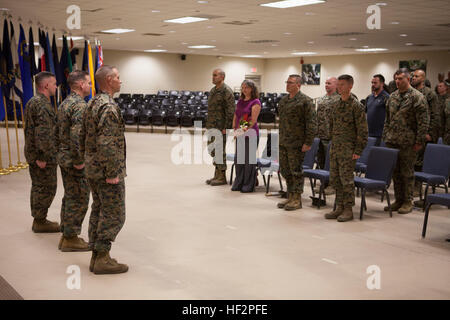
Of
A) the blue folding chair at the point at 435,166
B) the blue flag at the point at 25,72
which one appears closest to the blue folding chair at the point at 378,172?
the blue folding chair at the point at 435,166

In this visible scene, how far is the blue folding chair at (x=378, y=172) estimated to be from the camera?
19.9ft

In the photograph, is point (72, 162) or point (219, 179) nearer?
point (72, 162)

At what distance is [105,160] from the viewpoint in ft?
12.4

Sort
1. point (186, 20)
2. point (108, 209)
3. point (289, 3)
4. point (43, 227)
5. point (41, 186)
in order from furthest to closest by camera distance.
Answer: point (186, 20)
point (289, 3)
point (43, 227)
point (41, 186)
point (108, 209)

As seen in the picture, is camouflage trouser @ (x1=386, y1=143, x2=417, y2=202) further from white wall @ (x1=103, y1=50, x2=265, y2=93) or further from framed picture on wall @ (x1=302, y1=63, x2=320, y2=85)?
framed picture on wall @ (x1=302, y1=63, x2=320, y2=85)

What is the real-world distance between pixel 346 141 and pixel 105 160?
3.16m

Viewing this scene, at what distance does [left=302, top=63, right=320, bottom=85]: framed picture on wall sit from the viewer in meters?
28.5

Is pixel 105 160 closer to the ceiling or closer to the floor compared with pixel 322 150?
closer to the ceiling

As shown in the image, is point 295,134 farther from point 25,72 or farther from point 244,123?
point 25,72

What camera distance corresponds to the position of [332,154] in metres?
6.03

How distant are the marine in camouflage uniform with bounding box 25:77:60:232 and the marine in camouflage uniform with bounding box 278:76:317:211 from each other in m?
2.88

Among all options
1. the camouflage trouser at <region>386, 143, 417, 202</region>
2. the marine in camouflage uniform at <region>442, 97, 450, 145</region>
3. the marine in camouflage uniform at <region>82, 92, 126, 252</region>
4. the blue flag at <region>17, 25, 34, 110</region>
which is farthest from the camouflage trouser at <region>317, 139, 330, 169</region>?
the blue flag at <region>17, 25, 34, 110</region>

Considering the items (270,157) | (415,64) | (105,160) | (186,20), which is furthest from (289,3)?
(415,64)

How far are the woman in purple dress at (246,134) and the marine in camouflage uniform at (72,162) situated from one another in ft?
10.4
